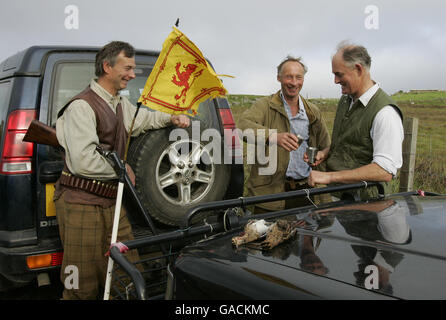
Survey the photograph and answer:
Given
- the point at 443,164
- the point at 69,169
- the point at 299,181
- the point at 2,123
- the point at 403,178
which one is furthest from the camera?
the point at 443,164

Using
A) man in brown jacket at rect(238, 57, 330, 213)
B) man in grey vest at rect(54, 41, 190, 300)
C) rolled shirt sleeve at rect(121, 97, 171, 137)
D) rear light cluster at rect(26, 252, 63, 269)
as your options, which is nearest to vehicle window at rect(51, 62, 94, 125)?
man in grey vest at rect(54, 41, 190, 300)

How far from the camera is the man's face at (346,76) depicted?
3.18 metres

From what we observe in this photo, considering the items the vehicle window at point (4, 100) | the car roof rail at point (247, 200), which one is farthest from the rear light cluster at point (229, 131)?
the vehicle window at point (4, 100)

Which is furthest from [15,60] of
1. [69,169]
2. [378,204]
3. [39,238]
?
[378,204]

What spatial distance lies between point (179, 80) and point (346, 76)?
51.5 inches

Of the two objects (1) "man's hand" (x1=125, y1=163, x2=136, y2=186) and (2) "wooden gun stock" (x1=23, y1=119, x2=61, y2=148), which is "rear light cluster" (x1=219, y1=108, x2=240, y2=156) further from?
(2) "wooden gun stock" (x1=23, y1=119, x2=61, y2=148)

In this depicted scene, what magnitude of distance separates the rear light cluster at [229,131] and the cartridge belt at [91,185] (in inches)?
47.0

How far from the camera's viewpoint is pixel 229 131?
12.4 ft

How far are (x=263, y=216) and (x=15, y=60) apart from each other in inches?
93.4

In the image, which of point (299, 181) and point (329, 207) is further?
point (299, 181)

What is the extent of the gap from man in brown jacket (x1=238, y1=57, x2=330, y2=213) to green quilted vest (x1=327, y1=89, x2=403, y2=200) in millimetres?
482

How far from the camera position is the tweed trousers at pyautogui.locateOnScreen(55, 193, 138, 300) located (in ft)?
9.09

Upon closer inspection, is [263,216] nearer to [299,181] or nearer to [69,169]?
[69,169]
